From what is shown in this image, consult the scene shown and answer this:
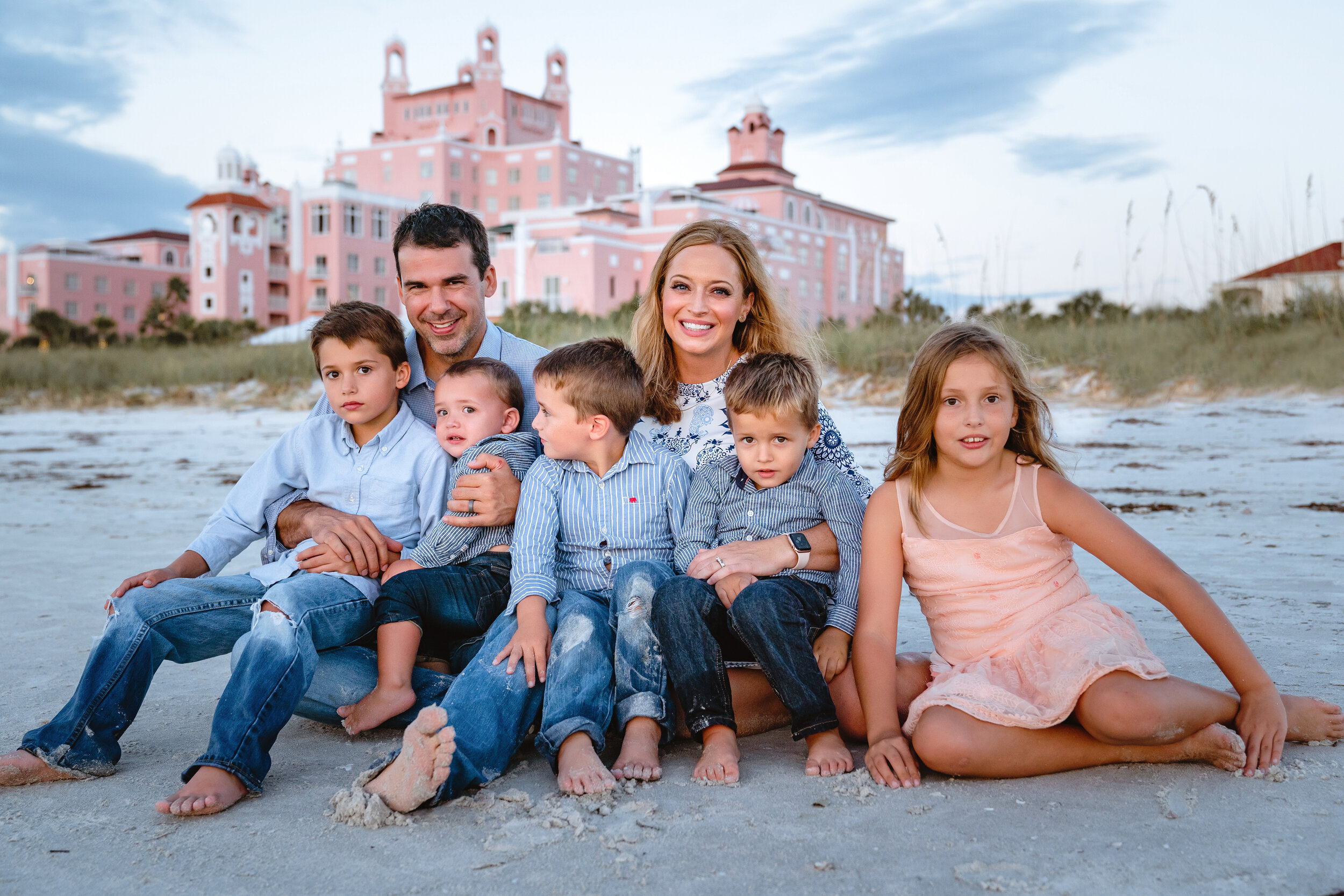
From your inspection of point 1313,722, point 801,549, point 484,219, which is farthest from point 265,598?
point 484,219

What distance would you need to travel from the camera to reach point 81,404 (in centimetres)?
1622

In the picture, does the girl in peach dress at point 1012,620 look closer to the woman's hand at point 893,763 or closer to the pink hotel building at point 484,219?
the woman's hand at point 893,763

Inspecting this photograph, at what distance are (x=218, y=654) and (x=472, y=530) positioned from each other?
68 centimetres

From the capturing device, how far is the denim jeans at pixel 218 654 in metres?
2.09

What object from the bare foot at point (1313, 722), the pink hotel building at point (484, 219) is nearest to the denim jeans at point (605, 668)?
the bare foot at point (1313, 722)

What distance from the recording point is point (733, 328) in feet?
10.3

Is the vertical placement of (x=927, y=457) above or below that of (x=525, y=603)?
above

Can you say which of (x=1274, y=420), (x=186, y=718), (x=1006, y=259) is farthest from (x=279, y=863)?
(x=1006, y=259)

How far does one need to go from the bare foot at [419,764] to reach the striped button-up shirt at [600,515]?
65 cm

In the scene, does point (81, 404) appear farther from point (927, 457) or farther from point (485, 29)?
point (485, 29)

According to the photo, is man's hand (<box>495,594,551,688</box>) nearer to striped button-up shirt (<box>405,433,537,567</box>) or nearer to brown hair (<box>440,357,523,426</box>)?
striped button-up shirt (<box>405,433,537,567</box>)

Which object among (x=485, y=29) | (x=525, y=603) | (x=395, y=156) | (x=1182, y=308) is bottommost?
(x=525, y=603)

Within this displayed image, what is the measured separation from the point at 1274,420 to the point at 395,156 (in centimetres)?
4708

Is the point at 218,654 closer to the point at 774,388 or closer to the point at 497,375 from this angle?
the point at 497,375
